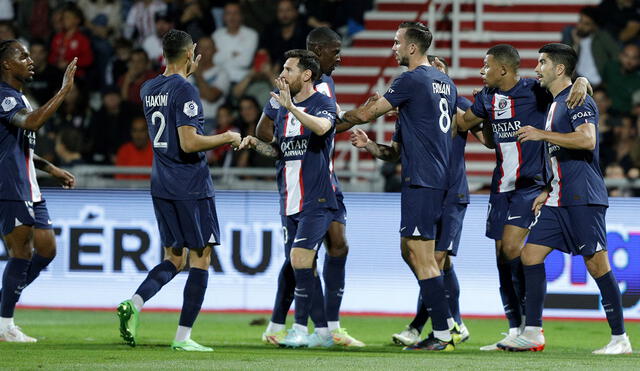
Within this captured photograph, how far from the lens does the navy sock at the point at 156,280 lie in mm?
8664

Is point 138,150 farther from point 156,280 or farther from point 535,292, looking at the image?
point 535,292

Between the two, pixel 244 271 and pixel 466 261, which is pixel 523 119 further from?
pixel 244 271

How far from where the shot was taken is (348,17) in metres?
17.0

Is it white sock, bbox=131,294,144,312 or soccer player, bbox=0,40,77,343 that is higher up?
soccer player, bbox=0,40,77,343

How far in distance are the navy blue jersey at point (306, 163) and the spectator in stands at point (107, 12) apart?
355 inches

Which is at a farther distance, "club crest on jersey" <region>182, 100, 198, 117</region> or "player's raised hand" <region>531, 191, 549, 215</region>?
"player's raised hand" <region>531, 191, 549, 215</region>

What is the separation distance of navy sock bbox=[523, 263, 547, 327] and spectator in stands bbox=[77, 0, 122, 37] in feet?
33.5

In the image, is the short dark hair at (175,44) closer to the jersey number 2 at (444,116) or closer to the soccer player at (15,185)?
the soccer player at (15,185)

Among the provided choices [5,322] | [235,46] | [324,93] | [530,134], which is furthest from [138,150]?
[530,134]

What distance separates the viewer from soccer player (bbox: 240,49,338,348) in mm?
8844

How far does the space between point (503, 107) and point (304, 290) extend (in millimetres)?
2141

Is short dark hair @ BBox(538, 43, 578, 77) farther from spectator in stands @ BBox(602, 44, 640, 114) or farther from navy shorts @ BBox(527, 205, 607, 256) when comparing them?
spectator in stands @ BBox(602, 44, 640, 114)

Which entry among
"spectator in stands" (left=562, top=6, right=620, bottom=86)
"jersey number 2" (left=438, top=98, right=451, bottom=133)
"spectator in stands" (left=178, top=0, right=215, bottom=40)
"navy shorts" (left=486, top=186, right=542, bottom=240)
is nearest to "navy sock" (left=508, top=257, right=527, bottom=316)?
"navy shorts" (left=486, top=186, right=542, bottom=240)

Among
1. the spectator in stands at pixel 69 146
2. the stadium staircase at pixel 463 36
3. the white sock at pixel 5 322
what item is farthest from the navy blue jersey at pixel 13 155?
the stadium staircase at pixel 463 36
